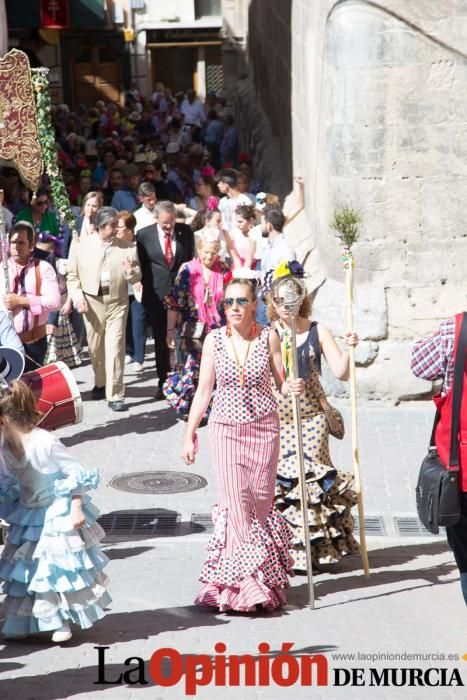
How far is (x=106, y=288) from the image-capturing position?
40.1 ft

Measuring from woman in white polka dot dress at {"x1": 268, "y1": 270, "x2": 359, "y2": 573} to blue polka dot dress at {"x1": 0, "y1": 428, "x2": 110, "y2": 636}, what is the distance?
1450 millimetres

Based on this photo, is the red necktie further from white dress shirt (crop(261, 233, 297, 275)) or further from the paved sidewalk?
the paved sidewalk

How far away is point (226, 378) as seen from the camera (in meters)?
7.45

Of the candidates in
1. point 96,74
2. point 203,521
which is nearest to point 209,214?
point 203,521

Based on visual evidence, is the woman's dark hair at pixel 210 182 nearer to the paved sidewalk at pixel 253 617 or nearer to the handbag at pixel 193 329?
the handbag at pixel 193 329

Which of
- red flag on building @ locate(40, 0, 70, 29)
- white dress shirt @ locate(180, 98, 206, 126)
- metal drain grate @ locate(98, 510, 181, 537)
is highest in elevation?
red flag on building @ locate(40, 0, 70, 29)

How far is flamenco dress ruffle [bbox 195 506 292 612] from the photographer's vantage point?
724cm

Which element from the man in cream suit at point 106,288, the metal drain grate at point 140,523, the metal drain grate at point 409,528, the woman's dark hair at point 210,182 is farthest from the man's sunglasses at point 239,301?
the woman's dark hair at point 210,182

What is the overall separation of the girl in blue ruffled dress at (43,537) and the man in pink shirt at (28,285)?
142 inches

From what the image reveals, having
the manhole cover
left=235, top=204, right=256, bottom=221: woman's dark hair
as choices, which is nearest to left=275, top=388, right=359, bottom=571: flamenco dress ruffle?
the manhole cover

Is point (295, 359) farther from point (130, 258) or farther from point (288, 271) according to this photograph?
point (130, 258)

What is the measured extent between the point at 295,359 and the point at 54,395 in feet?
6.66

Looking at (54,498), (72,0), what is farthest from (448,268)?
(72,0)

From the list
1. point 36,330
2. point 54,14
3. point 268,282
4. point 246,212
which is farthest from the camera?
point 54,14
